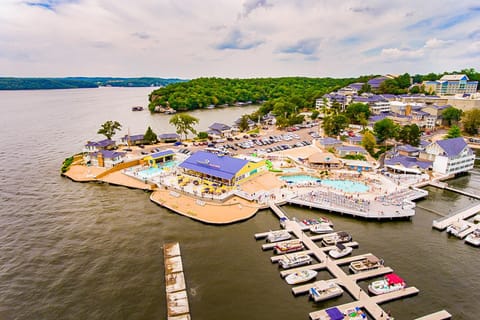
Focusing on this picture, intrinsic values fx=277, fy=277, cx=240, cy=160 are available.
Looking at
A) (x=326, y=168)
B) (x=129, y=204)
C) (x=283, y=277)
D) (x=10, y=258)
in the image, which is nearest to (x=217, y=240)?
(x=283, y=277)

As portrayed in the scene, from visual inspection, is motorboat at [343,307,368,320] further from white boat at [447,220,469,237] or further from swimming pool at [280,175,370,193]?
swimming pool at [280,175,370,193]

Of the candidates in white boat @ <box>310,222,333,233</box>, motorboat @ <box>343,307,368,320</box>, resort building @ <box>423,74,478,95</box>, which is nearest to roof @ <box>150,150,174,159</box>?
white boat @ <box>310,222,333,233</box>

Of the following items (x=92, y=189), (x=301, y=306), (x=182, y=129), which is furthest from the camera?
(x=182, y=129)

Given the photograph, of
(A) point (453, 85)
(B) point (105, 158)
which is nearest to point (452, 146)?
(B) point (105, 158)

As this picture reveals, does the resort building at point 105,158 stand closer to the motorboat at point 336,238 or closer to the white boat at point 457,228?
the motorboat at point 336,238

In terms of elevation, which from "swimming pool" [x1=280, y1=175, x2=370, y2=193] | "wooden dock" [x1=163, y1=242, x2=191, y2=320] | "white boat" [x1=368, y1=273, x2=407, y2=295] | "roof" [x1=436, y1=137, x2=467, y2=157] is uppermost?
"roof" [x1=436, y1=137, x2=467, y2=157]

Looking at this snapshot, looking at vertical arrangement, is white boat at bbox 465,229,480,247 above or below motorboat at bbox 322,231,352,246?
above

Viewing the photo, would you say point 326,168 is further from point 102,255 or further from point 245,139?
point 102,255
